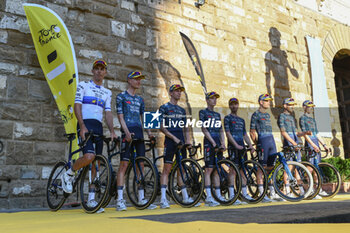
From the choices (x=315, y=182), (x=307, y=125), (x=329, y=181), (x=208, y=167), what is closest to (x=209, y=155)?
(x=208, y=167)

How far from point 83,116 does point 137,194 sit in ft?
Result: 3.76

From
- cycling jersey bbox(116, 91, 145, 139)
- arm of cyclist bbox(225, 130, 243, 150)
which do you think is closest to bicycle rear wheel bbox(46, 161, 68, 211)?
cycling jersey bbox(116, 91, 145, 139)

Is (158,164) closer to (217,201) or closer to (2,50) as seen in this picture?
(217,201)

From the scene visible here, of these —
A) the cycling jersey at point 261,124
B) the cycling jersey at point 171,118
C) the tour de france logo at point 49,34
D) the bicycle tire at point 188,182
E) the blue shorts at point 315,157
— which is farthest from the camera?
the blue shorts at point 315,157

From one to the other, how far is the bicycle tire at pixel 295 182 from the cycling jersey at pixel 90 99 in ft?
8.62

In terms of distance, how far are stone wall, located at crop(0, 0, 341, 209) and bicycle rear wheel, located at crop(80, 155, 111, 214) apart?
4.34ft

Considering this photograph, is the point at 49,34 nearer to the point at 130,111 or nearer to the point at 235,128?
the point at 130,111

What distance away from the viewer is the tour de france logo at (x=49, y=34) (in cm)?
498

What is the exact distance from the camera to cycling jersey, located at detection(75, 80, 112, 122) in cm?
412

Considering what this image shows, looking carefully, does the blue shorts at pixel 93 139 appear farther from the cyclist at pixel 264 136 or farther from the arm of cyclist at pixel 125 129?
the cyclist at pixel 264 136

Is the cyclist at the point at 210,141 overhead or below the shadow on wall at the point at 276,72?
below

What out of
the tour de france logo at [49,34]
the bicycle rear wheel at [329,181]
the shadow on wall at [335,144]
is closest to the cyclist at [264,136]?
the bicycle rear wheel at [329,181]

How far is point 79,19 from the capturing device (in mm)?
5910

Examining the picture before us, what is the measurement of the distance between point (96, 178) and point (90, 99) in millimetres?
894
